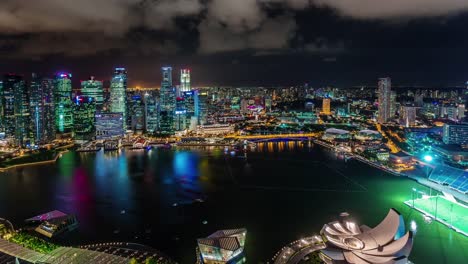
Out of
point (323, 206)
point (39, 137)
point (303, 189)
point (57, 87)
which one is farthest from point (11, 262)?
point (57, 87)

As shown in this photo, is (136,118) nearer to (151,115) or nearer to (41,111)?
(151,115)

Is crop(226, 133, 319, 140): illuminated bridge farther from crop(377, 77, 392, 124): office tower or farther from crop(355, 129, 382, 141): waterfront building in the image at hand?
crop(377, 77, 392, 124): office tower

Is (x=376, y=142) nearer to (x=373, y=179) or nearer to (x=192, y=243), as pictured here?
(x=373, y=179)

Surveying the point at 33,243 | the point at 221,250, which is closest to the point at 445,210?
the point at 221,250

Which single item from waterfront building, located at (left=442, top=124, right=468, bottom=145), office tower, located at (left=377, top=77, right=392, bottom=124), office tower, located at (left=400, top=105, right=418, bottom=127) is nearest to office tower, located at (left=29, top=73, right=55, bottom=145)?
waterfront building, located at (left=442, top=124, right=468, bottom=145)

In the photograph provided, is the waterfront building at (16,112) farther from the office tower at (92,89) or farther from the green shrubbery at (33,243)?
the green shrubbery at (33,243)

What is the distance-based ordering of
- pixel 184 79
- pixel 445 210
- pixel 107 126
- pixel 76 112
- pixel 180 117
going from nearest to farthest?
pixel 445 210 → pixel 107 126 → pixel 76 112 → pixel 180 117 → pixel 184 79
